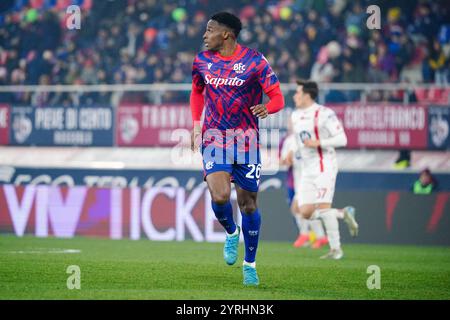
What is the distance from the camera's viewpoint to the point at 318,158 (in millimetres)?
14727

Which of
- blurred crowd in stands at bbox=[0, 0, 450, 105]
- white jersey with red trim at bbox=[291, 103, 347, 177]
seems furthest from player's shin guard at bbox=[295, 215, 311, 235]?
blurred crowd in stands at bbox=[0, 0, 450, 105]

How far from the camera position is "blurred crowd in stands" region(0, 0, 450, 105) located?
2103 centimetres

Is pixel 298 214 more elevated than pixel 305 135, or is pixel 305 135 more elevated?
pixel 305 135

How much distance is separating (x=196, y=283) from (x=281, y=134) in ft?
37.5

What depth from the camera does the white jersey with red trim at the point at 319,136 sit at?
47.7 ft

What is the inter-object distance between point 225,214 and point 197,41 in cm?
1386

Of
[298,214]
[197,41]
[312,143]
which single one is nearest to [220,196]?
[312,143]

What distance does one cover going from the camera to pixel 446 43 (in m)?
20.9

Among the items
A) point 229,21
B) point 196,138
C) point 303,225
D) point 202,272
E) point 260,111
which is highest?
point 229,21

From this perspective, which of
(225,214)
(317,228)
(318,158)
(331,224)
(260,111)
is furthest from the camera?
(317,228)

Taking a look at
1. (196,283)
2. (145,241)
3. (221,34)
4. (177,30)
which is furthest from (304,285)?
(177,30)

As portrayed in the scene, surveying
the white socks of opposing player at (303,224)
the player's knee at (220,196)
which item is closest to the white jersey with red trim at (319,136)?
the white socks of opposing player at (303,224)

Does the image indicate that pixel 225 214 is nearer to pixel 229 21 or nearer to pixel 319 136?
pixel 229 21

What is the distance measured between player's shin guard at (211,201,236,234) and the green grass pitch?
0.55 meters
